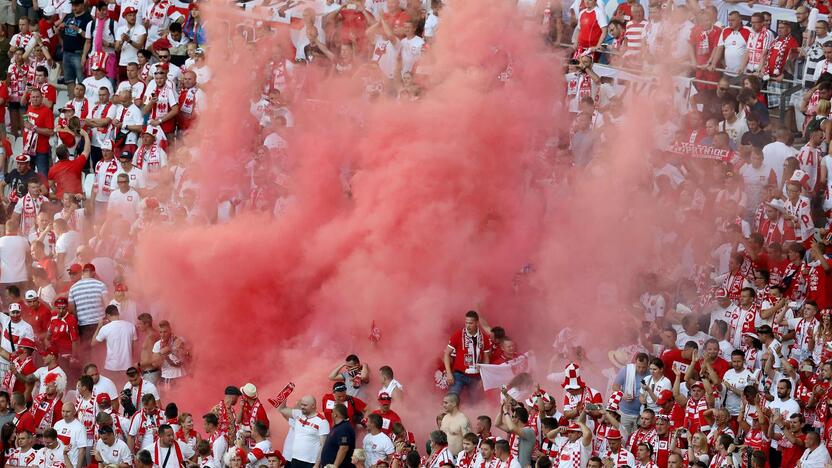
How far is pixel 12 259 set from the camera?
19859mm

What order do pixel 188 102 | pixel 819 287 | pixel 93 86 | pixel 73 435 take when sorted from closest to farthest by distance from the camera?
pixel 73 435, pixel 819 287, pixel 188 102, pixel 93 86

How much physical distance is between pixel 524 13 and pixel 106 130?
17.3ft

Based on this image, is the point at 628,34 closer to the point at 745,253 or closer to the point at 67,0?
the point at 745,253

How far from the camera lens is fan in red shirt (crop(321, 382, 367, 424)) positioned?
54.9 ft

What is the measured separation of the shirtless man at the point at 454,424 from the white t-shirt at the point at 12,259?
5775mm

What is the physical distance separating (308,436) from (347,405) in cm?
48

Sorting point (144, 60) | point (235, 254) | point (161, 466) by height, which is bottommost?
point (161, 466)

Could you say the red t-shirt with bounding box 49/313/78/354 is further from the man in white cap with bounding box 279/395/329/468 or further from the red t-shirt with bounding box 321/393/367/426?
the man in white cap with bounding box 279/395/329/468

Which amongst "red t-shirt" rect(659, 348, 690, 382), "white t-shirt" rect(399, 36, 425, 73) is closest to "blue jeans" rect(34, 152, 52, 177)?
"white t-shirt" rect(399, 36, 425, 73)

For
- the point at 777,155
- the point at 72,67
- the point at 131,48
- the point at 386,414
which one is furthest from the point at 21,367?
the point at 777,155

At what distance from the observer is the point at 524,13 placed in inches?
805

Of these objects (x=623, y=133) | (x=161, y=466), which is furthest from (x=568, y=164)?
(x=161, y=466)

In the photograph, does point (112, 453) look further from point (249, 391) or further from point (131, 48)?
point (131, 48)

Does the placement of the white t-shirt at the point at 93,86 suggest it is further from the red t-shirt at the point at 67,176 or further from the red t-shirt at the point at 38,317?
the red t-shirt at the point at 38,317
